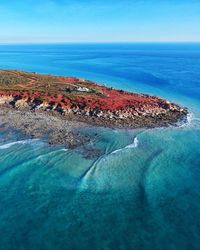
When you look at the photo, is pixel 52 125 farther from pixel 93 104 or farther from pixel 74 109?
pixel 93 104

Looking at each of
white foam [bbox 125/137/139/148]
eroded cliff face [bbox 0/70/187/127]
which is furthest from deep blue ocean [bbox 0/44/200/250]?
eroded cliff face [bbox 0/70/187/127]

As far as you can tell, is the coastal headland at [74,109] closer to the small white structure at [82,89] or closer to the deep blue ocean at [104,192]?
the small white structure at [82,89]

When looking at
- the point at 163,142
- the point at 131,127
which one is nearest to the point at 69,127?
the point at 131,127

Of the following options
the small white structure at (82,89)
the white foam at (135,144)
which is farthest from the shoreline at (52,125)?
the small white structure at (82,89)

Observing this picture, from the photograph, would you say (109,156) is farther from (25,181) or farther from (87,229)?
(87,229)

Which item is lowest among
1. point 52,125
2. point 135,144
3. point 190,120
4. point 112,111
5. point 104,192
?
point 190,120

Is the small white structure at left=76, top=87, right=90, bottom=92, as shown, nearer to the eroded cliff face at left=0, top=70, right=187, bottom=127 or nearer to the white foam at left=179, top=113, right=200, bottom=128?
the eroded cliff face at left=0, top=70, right=187, bottom=127

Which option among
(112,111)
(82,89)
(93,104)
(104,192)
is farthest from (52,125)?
(82,89)
